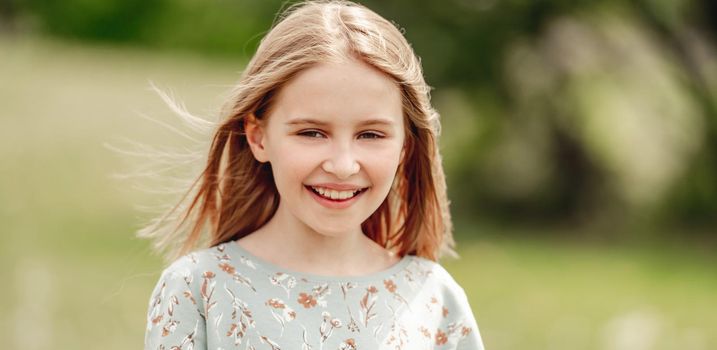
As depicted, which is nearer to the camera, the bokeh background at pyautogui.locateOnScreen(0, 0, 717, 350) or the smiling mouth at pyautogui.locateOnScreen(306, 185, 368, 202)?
the smiling mouth at pyautogui.locateOnScreen(306, 185, 368, 202)

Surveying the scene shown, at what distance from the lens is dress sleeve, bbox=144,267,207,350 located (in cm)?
258

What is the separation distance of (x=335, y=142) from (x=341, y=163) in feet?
0.17

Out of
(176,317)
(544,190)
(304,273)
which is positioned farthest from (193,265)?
(544,190)

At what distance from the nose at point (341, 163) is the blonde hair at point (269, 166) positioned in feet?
0.69

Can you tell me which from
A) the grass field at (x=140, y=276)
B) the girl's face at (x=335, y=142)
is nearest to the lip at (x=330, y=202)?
the girl's face at (x=335, y=142)

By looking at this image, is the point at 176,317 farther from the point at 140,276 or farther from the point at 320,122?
the point at 140,276

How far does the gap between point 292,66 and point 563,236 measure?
5.33 meters

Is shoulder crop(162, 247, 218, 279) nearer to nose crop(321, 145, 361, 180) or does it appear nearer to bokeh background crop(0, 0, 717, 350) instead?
nose crop(321, 145, 361, 180)

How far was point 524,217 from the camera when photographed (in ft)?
26.8

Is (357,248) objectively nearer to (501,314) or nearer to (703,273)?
(501,314)

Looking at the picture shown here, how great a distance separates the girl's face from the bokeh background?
2.82m

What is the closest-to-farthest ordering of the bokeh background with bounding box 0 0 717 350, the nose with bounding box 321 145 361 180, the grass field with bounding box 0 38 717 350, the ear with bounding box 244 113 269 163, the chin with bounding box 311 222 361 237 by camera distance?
the nose with bounding box 321 145 361 180
the chin with bounding box 311 222 361 237
the ear with bounding box 244 113 269 163
the grass field with bounding box 0 38 717 350
the bokeh background with bounding box 0 0 717 350

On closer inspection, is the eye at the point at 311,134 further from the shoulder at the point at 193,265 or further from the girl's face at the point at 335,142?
the shoulder at the point at 193,265

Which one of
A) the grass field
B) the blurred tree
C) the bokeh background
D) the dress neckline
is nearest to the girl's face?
the dress neckline
